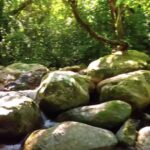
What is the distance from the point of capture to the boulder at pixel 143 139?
5.32m

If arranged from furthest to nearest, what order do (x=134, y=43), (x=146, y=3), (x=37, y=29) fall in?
(x=37, y=29) → (x=134, y=43) → (x=146, y=3)

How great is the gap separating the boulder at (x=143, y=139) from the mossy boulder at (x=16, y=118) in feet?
5.10

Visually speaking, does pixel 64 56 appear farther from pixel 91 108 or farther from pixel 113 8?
pixel 91 108

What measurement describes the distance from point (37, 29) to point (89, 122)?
5979 mm

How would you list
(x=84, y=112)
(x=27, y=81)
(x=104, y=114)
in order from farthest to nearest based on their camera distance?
(x=27, y=81), (x=84, y=112), (x=104, y=114)

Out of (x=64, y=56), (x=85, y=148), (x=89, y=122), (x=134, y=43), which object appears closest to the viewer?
(x=85, y=148)

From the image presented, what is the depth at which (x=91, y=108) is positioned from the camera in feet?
19.6

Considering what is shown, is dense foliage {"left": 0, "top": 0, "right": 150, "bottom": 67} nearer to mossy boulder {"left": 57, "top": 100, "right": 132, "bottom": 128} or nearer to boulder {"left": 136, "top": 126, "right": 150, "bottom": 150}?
mossy boulder {"left": 57, "top": 100, "right": 132, "bottom": 128}

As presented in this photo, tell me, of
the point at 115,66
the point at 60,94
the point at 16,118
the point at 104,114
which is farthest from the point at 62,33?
the point at 16,118

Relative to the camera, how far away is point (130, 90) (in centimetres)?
625

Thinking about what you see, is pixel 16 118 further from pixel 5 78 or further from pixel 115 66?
pixel 5 78

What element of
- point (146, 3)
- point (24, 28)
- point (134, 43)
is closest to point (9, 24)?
point (24, 28)

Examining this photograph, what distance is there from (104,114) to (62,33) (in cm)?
547

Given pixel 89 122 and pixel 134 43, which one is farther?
pixel 134 43
